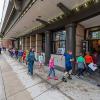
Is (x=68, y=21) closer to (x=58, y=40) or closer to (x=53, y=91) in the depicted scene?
(x=58, y=40)

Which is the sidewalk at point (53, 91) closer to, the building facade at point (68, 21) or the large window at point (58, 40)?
the building facade at point (68, 21)

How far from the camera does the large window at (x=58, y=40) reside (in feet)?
47.1

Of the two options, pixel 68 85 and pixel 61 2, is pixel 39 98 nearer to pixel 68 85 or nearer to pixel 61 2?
pixel 68 85

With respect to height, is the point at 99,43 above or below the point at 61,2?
below

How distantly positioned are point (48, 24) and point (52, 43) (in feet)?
6.04

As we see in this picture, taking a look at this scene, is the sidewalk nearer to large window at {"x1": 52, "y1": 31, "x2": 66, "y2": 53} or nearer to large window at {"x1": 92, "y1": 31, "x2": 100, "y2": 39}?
A: large window at {"x1": 92, "y1": 31, "x2": 100, "y2": 39}

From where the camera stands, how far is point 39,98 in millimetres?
6738

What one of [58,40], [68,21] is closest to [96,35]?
[68,21]

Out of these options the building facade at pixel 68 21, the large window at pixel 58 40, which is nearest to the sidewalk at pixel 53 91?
the building facade at pixel 68 21

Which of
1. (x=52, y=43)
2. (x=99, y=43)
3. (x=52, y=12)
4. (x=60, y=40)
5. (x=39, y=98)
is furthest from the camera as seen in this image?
(x=52, y=43)

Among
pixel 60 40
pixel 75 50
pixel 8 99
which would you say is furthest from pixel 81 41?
pixel 8 99

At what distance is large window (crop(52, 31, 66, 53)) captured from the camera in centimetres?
1434

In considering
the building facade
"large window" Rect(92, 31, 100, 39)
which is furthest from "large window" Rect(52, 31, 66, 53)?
"large window" Rect(92, 31, 100, 39)

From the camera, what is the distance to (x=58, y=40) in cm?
1519
